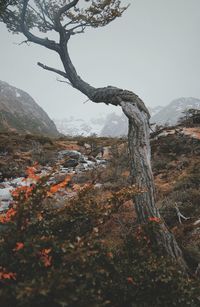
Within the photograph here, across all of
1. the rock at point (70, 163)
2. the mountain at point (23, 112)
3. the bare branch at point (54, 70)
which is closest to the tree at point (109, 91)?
the bare branch at point (54, 70)

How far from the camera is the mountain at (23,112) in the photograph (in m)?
78.8

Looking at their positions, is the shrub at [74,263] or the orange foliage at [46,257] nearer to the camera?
the shrub at [74,263]

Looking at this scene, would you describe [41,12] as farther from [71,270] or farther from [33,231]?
[71,270]

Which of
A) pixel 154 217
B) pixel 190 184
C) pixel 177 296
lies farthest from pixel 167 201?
pixel 177 296

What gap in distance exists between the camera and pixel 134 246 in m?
3.89

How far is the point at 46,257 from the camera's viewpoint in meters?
2.61

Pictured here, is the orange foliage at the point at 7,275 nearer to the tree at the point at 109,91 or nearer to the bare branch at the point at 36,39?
the tree at the point at 109,91

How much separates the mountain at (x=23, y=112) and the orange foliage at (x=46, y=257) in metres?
69.4

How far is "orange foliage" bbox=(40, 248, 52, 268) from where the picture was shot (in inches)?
100

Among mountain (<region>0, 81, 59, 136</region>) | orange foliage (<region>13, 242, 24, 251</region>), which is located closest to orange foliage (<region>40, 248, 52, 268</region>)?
orange foliage (<region>13, 242, 24, 251</region>)

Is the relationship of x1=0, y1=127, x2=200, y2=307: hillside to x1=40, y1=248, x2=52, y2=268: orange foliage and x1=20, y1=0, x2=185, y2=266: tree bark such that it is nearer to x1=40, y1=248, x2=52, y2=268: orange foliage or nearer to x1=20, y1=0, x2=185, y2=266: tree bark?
x1=40, y1=248, x2=52, y2=268: orange foliage

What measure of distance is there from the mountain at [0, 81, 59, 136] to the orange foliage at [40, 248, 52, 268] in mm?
69362

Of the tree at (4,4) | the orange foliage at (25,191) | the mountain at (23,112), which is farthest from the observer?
the mountain at (23,112)

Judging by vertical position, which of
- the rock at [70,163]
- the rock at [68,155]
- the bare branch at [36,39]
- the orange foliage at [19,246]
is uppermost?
the bare branch at [36,39]
